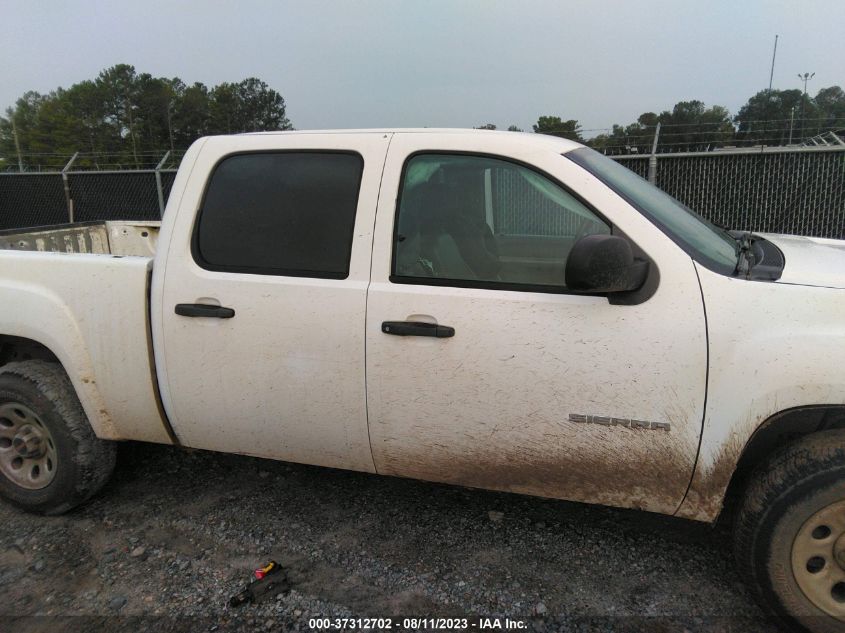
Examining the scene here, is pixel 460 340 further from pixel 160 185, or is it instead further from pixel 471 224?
pixel 160 185

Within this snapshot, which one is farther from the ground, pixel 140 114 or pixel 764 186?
pixel 140 114

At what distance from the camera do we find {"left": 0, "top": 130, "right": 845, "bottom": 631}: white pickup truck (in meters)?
2.16

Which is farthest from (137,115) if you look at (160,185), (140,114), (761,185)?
(761,185)

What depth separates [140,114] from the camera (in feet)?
205

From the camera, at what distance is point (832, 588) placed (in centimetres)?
220

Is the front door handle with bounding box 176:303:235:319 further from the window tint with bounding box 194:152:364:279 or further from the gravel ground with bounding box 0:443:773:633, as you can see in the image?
the gravel ground with bounding box 0:443:773:633

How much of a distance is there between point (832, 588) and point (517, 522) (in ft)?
4.46

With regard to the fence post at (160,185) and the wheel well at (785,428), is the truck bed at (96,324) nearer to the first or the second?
the wheel well at (785,428)

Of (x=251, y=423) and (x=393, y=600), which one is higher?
(x=251, y=423)

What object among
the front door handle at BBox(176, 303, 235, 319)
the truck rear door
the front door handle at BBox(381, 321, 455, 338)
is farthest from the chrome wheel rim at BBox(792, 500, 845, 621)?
the front door handle at BBox(176, 303, 235, 319)

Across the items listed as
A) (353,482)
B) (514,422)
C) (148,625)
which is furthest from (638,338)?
(148,625)

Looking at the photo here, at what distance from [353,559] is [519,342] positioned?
1357 millimetres

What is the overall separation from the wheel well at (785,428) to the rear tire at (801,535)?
0.06 meters

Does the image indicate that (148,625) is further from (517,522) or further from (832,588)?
(832,588)
